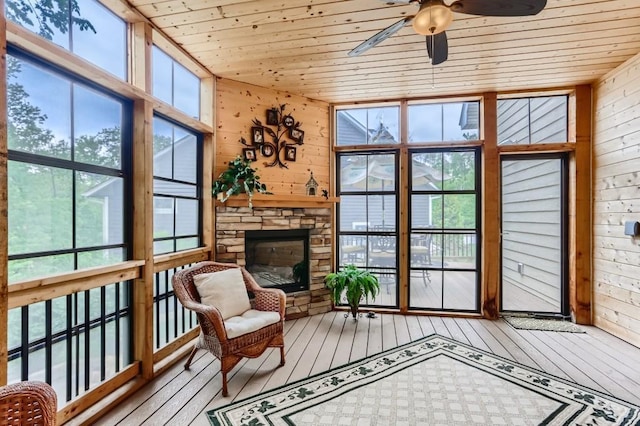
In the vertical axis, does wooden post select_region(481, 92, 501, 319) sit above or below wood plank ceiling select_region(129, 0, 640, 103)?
below

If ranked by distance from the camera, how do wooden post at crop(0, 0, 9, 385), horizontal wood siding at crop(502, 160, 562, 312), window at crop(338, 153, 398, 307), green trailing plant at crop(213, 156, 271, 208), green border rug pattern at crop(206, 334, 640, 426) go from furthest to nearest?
window at crop(338, 153, 398, 307), horizontal wood siding at crop(502, 160, 562, 312), green trailing plant at crop(213, 156, 271, 208), green border rug pattern at crop(206, 334, 640, 426), wooden post at crop(0, 0, 9, 385)

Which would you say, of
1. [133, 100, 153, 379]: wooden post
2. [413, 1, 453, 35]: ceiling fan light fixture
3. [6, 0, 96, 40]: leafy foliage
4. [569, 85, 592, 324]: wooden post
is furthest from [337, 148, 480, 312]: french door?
[6, 0, 96, 40]: leafy foliage

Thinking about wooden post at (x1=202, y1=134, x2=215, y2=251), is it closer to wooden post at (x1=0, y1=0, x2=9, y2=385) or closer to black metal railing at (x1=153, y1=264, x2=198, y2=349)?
black metal railing at (x1=153, y1=264, x2=198, y2=349)

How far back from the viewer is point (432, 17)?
178 cm

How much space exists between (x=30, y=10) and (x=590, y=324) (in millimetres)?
5721

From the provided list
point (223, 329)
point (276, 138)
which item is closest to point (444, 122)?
point (276, 138)

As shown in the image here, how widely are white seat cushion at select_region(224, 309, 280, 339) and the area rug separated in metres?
2.90

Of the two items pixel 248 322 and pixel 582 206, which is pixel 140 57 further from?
pixel 582 206

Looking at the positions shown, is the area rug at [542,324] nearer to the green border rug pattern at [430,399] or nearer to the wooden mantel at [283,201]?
the green border rug pattern at [430,399]

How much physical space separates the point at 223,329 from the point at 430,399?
1.53 m

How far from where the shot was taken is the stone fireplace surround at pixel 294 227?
3393 mm

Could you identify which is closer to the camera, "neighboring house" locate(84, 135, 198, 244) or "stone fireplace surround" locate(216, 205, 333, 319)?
"neighboring house" locate(84, 135, 198, 244)

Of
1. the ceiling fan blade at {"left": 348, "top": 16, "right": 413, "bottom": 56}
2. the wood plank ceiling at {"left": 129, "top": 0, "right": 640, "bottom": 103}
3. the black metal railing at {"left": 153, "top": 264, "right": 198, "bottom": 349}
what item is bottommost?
the black metal railing at {"left": 153, "top": 264, "right": 198, "bottom": 349}

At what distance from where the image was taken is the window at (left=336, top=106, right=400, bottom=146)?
163 inches
